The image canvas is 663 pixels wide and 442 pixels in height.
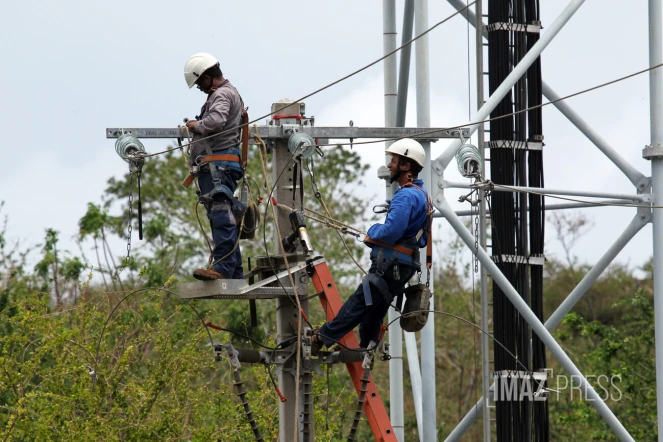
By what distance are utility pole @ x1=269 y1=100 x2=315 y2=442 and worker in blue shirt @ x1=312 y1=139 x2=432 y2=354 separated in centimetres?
41

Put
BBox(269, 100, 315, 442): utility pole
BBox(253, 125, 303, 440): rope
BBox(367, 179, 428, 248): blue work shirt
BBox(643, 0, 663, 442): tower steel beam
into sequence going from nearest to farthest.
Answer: BBox(367, 179, 428, 248): blue work shirt
BBox(253, 125, 303, 440): rope
BBox(269, 100, 315, 442): utility pole
BBox(643, 0, 663, 442): tower steel beam

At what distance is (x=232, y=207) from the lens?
448 inches

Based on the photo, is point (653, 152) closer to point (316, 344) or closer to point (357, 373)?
point (357, 373)

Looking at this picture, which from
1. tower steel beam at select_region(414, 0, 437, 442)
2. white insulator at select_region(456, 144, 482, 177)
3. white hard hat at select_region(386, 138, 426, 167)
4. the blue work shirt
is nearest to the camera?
the blue work shirt

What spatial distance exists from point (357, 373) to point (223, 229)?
5.49 feet

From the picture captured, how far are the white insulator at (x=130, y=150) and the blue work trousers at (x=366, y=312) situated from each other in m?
2.06

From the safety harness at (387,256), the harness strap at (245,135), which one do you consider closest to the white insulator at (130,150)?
the harness strap at (245,135)

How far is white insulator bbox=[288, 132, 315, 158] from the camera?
11.4 m

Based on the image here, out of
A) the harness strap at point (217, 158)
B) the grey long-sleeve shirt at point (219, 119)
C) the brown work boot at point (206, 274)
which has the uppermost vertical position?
the grey long-sleeve shirt at point (219, 119)

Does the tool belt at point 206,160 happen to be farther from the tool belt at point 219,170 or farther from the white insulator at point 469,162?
the white insulator at point 469,162

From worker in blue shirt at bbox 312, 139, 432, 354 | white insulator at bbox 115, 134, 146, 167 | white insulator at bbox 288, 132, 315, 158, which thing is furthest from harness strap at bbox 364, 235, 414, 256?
white insulator at bbox 115, 134, 146, 167

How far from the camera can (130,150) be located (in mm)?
11320

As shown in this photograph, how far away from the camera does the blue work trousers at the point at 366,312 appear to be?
11.1m

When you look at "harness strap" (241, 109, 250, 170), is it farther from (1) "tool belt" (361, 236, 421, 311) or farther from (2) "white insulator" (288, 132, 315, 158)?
(1) "tool belt" (361, 236, 421, 311)
